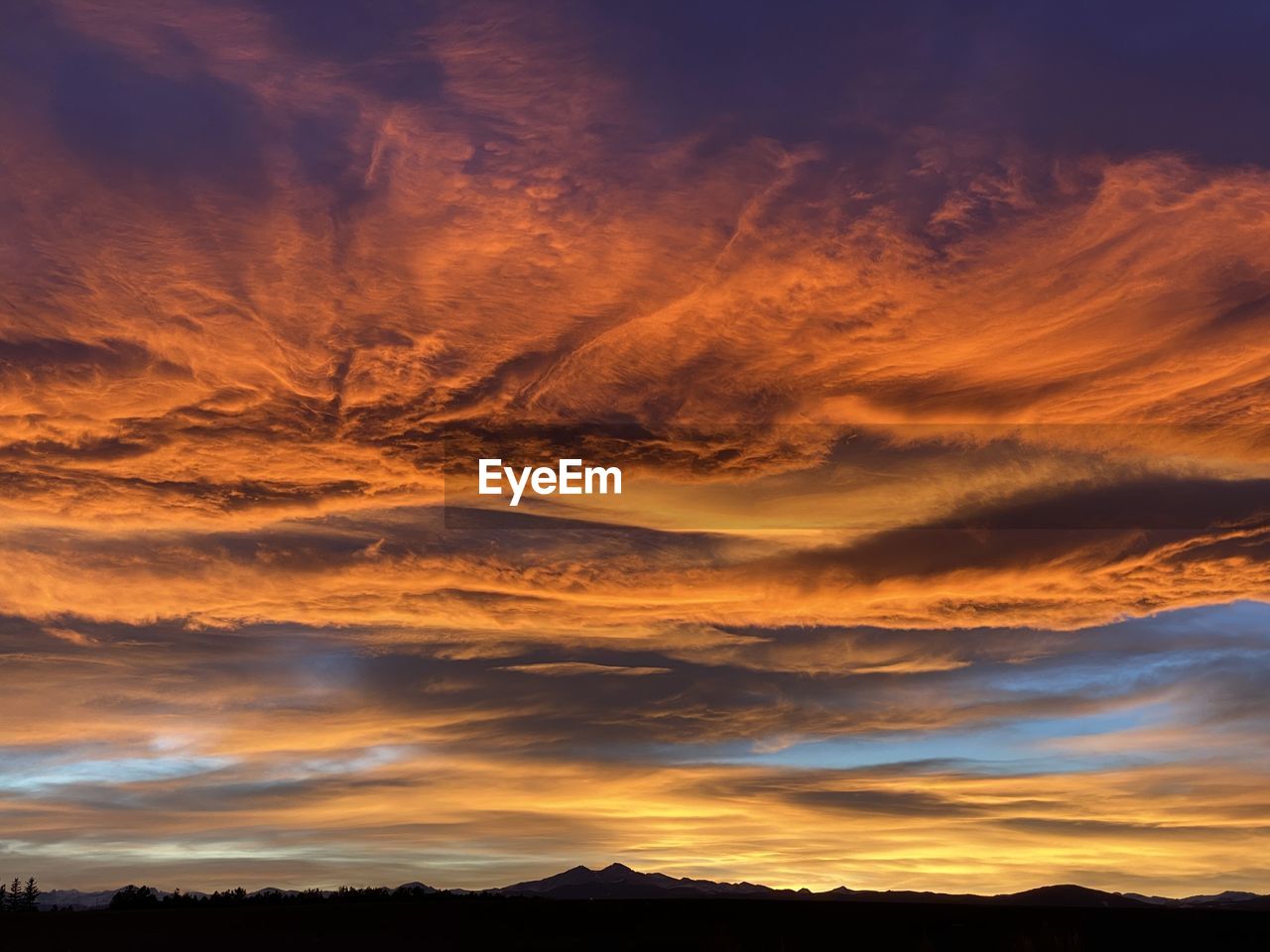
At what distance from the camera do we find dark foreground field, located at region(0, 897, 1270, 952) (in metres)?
50.7

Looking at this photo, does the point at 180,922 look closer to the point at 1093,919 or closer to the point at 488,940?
the point at 488,940

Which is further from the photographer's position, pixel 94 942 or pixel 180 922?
pixel 180 922

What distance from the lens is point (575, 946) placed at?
1981 inches

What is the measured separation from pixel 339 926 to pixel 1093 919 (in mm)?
33730

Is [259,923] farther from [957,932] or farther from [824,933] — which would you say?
[957,932]

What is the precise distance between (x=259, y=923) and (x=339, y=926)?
393cm

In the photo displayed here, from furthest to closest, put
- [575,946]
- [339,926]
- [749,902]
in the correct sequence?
[749,902] < [339,926] < [575,946]

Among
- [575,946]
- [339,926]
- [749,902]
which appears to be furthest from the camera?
[749,902]

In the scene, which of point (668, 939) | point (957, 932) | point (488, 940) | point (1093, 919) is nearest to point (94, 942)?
point (488, 940)

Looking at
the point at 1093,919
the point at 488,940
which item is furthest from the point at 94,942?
the point at 1093,919

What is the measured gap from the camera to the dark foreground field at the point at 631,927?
166 ft

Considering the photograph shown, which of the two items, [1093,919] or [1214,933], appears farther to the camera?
[1093,919]

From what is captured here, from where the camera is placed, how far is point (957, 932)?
5194 cm

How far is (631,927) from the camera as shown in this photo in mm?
55969
